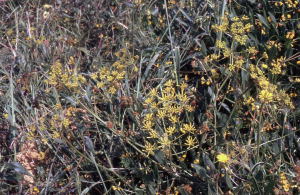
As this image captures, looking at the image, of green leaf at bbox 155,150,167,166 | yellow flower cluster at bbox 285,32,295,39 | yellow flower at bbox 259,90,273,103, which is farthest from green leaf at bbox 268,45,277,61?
green leaf at bbox 155,150,167,166

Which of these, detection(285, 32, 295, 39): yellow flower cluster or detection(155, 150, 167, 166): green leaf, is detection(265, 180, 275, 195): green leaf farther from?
detection(285, 32, 295, 39): yellow flower cluster

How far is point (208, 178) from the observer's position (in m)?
1.48

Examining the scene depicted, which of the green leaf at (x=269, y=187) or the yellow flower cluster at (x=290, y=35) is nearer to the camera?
the green leaf at (x=269, y=187)

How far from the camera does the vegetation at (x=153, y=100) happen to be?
1480mm

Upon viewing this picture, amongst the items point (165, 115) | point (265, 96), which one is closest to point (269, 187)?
point (265, 96)

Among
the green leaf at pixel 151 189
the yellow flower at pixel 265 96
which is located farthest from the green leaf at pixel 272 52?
the green leaf at pixel 151 189

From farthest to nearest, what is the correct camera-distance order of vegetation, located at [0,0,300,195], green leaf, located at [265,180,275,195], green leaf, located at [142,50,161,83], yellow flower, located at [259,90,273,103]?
1. green leaf, located at [142,50,161,83]
2. vegetation, located at [0,0,300,195]
3. green leaf, located at [265,180,275,195]
4. yellow flower, located at [259,90,273,103]

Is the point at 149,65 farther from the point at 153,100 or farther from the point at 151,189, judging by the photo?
the point at 151,189

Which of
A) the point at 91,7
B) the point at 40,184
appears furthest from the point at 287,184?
the point at 91,7

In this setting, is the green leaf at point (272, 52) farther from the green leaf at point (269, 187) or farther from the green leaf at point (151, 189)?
the green leaf at point (151, 189)

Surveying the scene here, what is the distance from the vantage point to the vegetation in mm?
1480

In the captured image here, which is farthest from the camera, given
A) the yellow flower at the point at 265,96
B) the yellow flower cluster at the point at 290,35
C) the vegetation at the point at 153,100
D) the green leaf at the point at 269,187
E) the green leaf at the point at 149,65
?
the green leaf at the point at 149,65

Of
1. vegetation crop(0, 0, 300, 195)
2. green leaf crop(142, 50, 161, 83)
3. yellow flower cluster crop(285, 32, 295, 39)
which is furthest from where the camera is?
green leaf crop(142, 50, 161, 83)

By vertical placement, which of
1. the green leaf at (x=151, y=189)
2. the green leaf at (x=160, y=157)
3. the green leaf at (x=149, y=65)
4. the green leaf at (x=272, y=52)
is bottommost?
the green leaf at (x=151, y=189)
